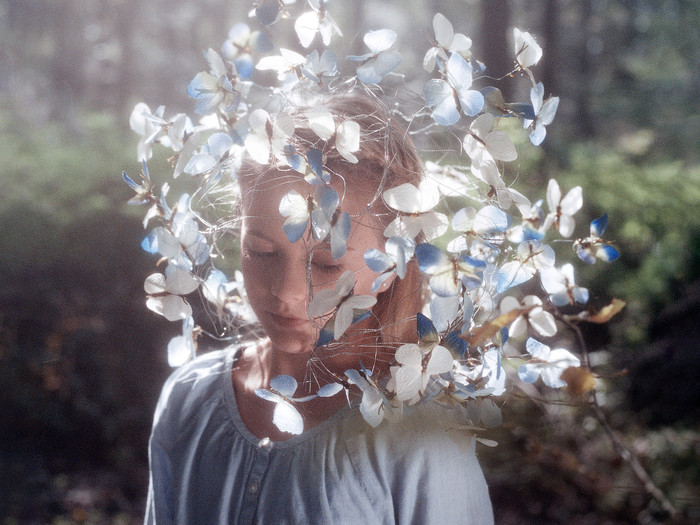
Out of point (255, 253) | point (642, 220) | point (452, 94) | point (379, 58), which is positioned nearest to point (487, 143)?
point (452, 94)

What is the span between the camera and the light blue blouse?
0.97 m

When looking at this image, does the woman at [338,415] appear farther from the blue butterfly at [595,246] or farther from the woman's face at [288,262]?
the blue butterfly at [595,246]

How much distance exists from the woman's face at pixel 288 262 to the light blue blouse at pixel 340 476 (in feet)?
0.62

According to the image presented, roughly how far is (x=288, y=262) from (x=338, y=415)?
0.30 meters

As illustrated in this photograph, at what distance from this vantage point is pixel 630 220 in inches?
95.4

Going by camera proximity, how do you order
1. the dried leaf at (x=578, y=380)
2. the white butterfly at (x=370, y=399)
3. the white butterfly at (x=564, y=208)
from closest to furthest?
the dried leaf at (x=578, y=380) → the white butterfly at (x=370, y=399) → the white butterfly at (x=564, y=208)

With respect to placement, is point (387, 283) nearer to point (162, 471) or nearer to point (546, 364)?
point (546, 364)

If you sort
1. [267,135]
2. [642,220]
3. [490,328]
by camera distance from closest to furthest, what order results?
1. [490,328]
2. [267,135]
3. [642,220]

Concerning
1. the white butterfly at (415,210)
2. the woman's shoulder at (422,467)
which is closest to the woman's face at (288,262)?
the white butterfly at (415,210)

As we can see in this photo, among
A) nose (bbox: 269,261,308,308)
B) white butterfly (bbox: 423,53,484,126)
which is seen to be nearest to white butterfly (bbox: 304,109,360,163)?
white butterfly (bbox: 423,53,484,126)

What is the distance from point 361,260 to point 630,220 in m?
1.87

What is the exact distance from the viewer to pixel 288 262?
3.11 ft

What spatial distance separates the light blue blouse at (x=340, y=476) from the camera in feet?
3.18

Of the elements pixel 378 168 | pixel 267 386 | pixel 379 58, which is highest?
pixel 379 58
